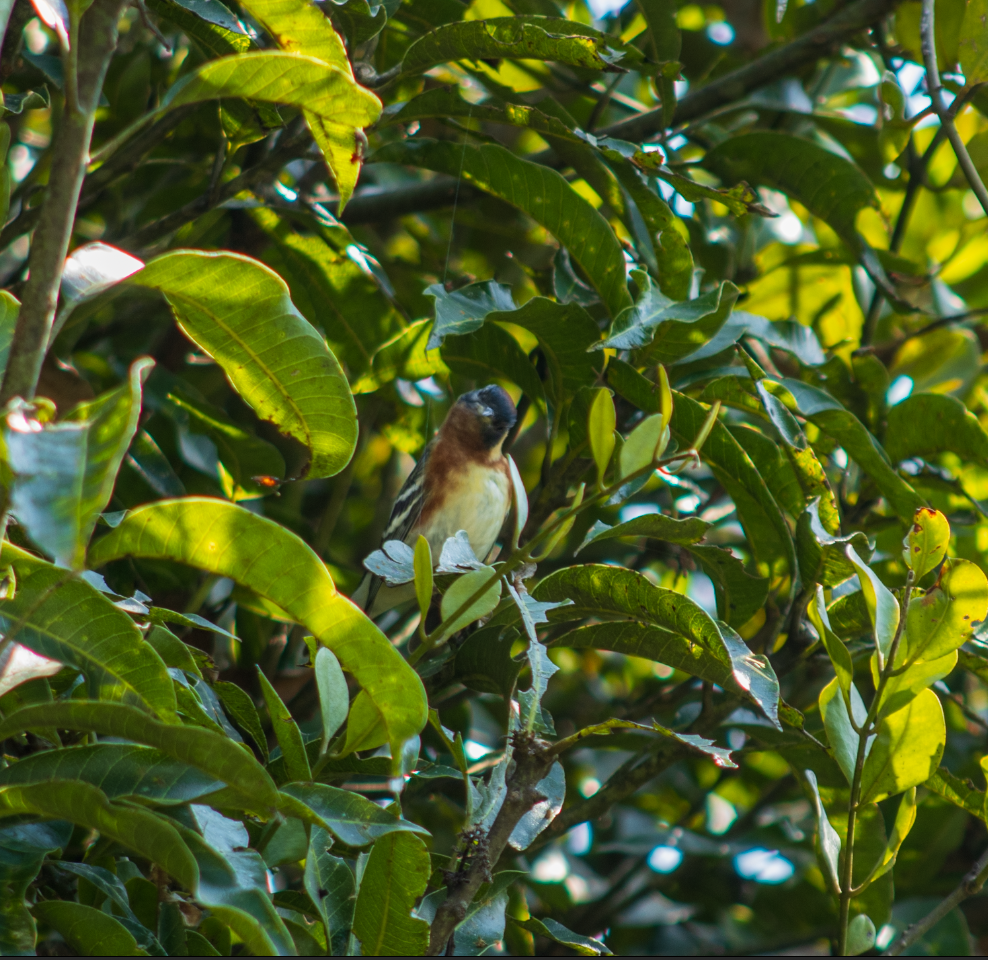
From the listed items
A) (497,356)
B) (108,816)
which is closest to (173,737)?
(108,816)

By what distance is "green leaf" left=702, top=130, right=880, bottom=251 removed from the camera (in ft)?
7.89

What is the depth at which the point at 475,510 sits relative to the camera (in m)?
3.86

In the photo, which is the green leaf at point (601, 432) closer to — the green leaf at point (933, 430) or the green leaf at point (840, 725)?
the green leaf at point (840, 725)

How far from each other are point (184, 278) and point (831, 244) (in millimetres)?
2558

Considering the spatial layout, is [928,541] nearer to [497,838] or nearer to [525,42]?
Result: [497,838]

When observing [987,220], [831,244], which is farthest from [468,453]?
[987,220]

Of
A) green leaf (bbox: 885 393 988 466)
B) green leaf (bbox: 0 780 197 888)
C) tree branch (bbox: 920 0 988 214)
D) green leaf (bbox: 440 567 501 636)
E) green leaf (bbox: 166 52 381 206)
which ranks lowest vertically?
green leaf (bbox: 0 780 197 888)

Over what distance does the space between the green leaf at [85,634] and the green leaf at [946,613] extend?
3.39ft

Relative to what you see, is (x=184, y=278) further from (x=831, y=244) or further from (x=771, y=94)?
(x=831, y=244)

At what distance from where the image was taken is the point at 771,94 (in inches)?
107

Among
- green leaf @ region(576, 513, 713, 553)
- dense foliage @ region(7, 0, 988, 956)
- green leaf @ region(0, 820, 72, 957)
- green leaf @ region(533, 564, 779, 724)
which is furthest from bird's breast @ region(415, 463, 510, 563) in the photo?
green leaf @ region(0, 820, 72, 957)

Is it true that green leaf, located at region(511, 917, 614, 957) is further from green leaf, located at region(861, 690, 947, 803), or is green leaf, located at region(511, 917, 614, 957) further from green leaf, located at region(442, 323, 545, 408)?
green leaf, located at region(442, 323, 545, 408)

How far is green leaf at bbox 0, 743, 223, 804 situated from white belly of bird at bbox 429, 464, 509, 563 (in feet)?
8.58

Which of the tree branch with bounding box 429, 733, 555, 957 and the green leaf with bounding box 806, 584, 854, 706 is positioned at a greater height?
the green leaf with bounding box 806, 584, 854, 706
